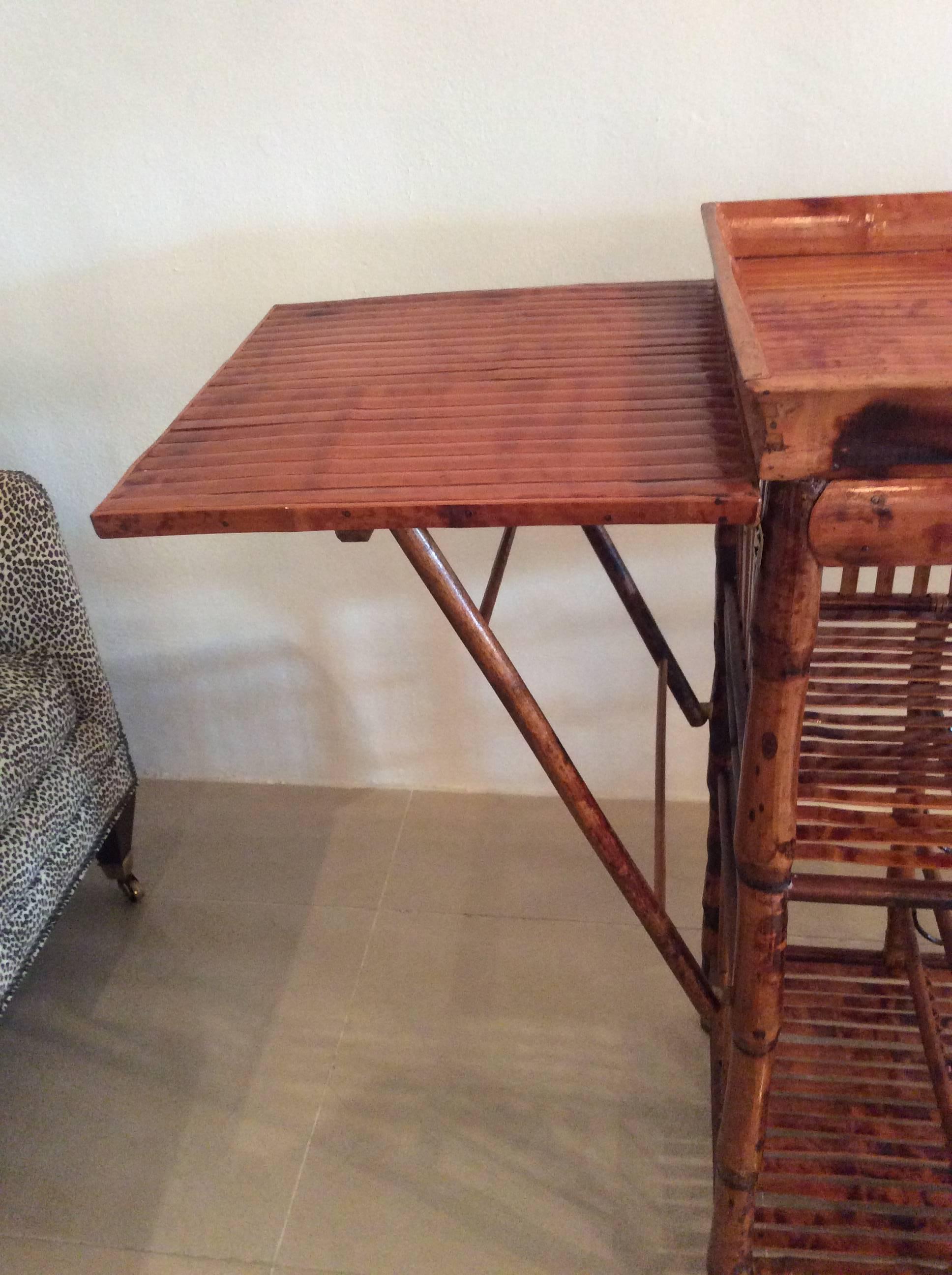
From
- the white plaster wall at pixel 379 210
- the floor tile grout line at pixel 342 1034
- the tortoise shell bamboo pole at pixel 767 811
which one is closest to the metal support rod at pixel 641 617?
the white plaster wall at pixel 379 210

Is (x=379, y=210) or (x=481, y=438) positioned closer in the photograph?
(x=481, y=438)

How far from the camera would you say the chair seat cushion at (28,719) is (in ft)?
3.67

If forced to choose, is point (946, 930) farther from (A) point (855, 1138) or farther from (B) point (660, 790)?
(B) point (660, 790)

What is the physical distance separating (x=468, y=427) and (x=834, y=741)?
1.23 ft

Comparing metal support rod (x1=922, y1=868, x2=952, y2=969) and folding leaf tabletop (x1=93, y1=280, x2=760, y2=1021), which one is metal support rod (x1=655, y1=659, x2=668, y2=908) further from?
metal support rod (x1=922, y1=868, x2=952, y2=969)

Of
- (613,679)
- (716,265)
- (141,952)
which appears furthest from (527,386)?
(141,952)

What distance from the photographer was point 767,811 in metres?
0.61

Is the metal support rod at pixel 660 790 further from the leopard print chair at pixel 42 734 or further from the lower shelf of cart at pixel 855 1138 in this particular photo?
the leopard print chair at pixel 42 734

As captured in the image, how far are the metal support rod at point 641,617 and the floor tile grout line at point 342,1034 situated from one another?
0.58 metres

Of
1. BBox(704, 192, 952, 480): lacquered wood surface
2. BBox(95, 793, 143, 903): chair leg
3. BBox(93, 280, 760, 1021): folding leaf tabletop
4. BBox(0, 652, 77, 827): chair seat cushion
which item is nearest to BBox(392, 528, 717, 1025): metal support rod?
BBox(93, 280, 760, 1021): folding leaf tabletop

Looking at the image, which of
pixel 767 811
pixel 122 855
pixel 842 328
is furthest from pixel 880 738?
pixel 122 855

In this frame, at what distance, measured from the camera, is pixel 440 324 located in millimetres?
823

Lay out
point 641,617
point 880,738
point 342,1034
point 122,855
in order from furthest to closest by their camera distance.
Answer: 1. point 122,855
2. point 342,1034
3. point 641,617
4. point 880,738

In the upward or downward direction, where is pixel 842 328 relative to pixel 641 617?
upward
